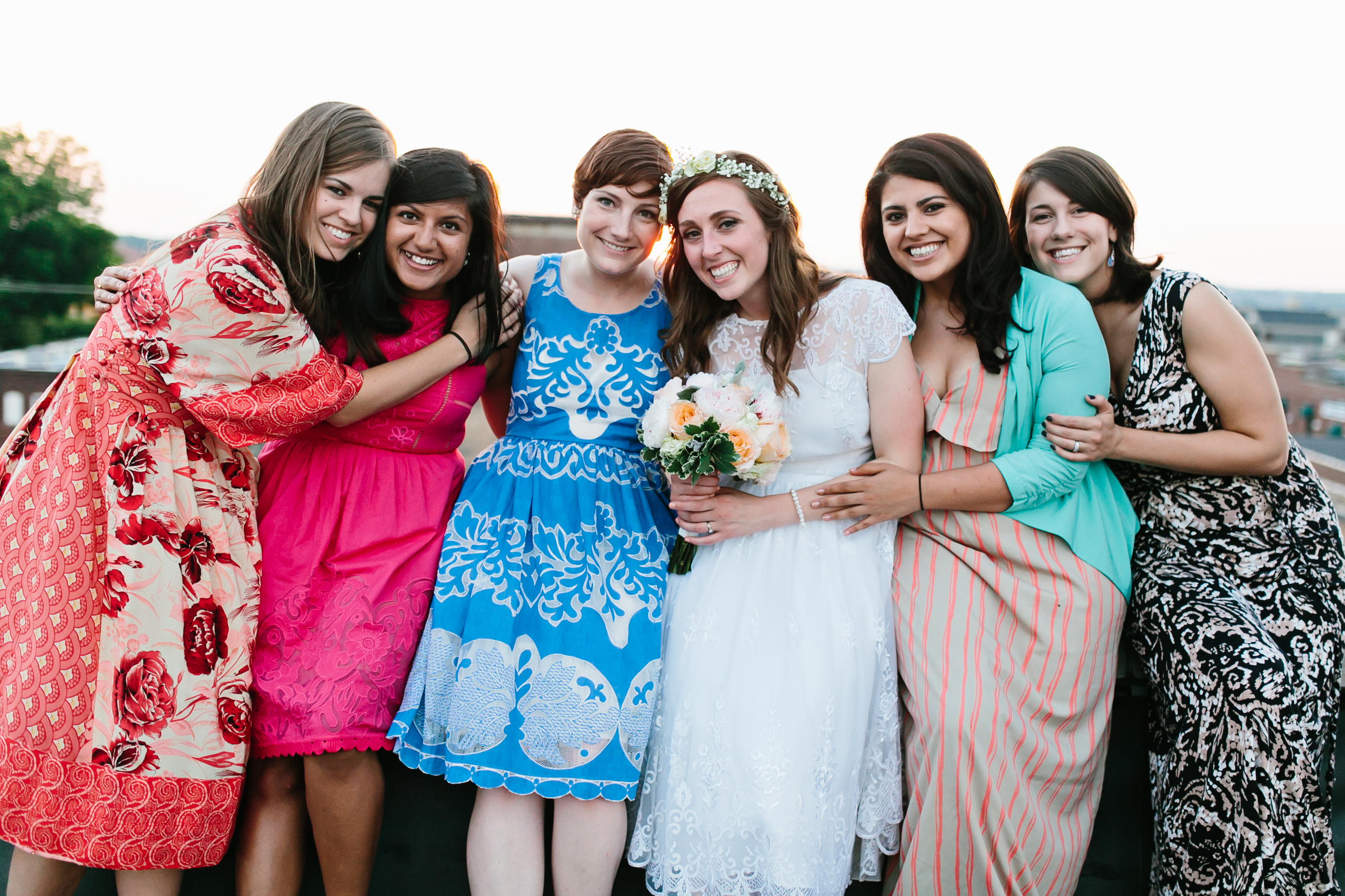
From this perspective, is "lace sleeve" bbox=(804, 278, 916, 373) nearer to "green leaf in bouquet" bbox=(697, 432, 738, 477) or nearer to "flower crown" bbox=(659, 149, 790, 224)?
"flower crown" bbox=(659, 149, 790, 224)

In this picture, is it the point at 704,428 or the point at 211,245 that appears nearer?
the point at 211,245

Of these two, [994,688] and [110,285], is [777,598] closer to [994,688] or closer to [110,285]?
[994,688]

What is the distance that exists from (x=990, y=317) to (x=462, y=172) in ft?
5.47

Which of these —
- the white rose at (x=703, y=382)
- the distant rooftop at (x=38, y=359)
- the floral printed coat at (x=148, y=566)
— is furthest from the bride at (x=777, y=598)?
the distant rooftop at (x=38, y=359)

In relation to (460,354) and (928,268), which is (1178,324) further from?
(460,354)

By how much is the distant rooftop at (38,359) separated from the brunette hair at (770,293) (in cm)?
1288

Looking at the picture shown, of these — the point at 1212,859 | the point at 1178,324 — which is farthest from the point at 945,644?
the point at 1178,324

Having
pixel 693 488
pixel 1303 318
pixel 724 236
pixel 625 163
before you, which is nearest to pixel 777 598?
pixel 693 488

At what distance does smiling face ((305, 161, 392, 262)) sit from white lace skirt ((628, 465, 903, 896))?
4.57 ft

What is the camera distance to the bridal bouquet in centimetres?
235

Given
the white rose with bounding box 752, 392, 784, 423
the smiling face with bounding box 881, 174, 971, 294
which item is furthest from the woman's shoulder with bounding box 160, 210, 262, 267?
the smiling face with bounding box 881, 174, 971, 294

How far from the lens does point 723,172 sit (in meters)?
2.61

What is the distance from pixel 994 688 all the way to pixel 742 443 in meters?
0.96

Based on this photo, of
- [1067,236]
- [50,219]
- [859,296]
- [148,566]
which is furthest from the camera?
[50,219]
